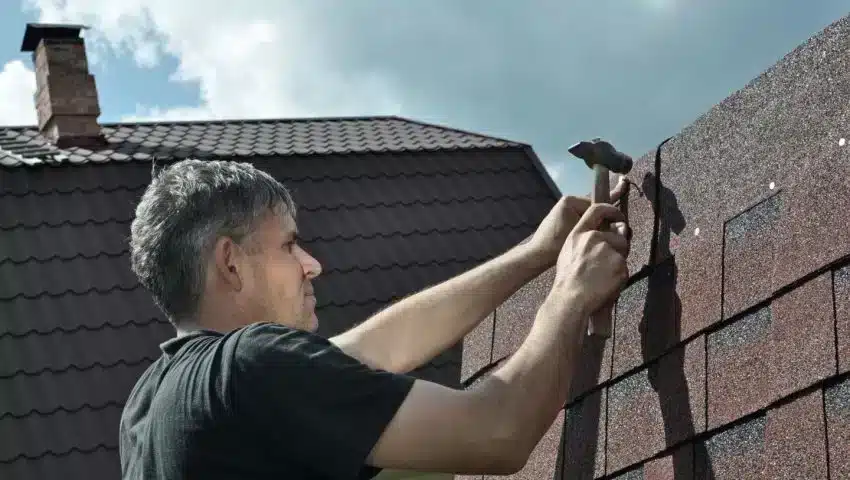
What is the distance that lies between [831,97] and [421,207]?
272 inches

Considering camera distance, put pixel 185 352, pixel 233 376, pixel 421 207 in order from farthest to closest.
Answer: pixel 421 207 < pixel 185 352 < pixel 233 376

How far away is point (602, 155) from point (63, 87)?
28.7 ft

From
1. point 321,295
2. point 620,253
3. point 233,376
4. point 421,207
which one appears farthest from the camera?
point 421,207

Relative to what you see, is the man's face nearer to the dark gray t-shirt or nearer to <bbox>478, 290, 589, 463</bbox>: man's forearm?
the dark gray t-shirt

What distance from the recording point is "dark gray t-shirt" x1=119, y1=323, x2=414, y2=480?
6.52 feet

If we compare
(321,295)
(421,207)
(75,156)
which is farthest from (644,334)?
(75,156)

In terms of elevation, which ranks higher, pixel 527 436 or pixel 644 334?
pixel 644 334

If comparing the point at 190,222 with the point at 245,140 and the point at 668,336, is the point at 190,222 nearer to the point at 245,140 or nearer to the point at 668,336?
the point at 668,336

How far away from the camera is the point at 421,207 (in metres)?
9.16

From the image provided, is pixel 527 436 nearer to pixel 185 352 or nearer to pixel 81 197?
pixel 185 352

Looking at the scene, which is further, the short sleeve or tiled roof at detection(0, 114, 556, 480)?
tiled roof at detection(0, 114, 556, 480)

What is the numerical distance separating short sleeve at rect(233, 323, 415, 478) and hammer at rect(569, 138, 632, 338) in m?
0.84

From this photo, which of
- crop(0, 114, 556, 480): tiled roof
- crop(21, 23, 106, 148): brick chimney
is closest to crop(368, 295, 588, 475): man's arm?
crop(0, 114, 556, 480): tiled roof

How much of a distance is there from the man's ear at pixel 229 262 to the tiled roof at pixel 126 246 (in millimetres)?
5332
